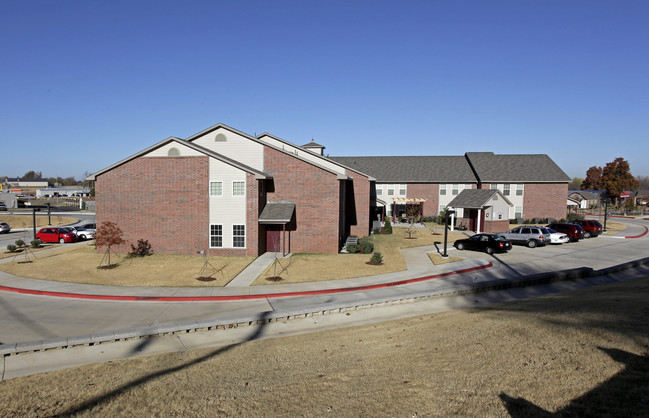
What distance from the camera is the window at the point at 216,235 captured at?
27797mm

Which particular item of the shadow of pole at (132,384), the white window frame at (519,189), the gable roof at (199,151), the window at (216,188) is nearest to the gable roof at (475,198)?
the white window frame at (519,189)

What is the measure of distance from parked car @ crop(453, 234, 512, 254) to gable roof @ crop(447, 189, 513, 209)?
43.0 feet

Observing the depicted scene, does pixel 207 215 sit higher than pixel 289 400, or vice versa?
pixel 207 215

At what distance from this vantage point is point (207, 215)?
27781 mm

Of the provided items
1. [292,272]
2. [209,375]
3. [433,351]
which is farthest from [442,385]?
[292,272]

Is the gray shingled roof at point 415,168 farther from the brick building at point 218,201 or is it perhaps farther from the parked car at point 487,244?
the brick building at point 218,201

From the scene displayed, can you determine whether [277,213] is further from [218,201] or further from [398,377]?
[398,377]

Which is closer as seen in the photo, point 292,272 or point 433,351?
point 433,351

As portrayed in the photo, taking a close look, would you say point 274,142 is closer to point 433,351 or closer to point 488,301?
point 488,301

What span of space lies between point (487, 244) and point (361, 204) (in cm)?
1275

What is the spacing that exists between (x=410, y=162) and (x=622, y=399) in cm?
5585

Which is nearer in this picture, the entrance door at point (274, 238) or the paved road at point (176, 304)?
the paved road at point (176, 304)

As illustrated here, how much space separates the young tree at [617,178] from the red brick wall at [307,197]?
91970mm

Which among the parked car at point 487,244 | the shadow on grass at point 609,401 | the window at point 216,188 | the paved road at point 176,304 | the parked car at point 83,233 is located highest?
the window at point 216,188
